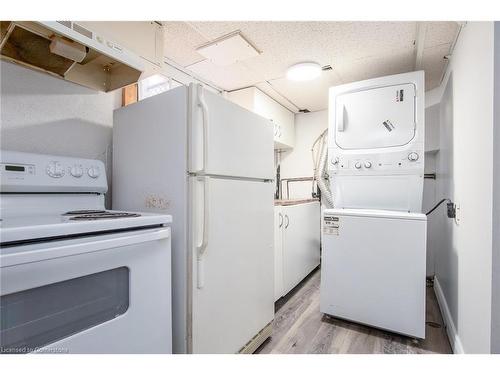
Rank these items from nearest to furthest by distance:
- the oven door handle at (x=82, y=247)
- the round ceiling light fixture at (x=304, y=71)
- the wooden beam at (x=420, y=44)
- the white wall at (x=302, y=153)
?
1. the oven door handle at (x=82, y=247)
2. the wooden beam at (x=420, y=44)
3. the round ceiling light fixture at (x=304, y=71)
4. the white wall at (x=302, y=153)

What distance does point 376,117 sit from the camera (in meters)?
2.20

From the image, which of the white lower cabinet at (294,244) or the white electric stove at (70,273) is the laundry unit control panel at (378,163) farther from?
the white electric stove at (70,273)

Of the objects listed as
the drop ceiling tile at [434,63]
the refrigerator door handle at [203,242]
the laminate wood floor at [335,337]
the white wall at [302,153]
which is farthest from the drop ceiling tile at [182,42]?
the laminate wood floor at [335,337]

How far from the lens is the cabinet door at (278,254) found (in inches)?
87.3

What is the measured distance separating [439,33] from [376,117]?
0.67 meters

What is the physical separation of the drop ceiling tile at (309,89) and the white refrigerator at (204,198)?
45.2 inches

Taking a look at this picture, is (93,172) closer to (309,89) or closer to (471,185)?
(471,185)

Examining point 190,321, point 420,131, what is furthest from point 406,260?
point 190,321

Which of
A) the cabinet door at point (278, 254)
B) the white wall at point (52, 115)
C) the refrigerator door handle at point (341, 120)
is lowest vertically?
the cabinet door at point (278, 254)

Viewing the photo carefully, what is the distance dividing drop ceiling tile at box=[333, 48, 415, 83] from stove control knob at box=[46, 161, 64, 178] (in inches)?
86.4

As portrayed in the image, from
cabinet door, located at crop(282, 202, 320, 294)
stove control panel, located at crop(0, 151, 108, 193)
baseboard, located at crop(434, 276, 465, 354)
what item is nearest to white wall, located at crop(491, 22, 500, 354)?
baseboard, located at crop(434, 276, 465, 354)

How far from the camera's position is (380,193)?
85.7 inches

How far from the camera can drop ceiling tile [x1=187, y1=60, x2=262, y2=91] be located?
2267mm
